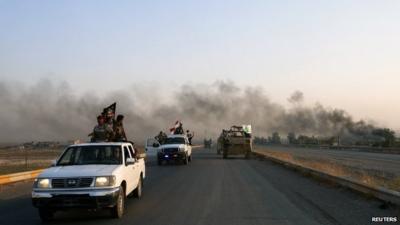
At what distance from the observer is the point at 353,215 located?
1210 cm

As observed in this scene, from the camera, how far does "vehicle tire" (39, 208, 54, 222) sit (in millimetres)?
11469

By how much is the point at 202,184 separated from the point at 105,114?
4.62 m

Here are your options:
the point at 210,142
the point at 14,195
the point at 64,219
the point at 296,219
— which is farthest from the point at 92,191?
the point at 210,142

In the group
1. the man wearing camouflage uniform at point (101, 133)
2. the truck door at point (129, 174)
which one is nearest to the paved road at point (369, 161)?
the man wearing camouflage uniform at point (101, 133)

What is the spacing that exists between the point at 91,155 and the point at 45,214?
209 centimetres

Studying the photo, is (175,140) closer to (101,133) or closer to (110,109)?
(110,109)

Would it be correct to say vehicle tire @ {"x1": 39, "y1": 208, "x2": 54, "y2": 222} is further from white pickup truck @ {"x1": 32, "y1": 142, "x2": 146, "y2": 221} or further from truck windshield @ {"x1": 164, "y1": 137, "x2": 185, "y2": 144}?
truck windshield @ {"x1": 164, "y1": 137, "x2": 185, "y2": 144}

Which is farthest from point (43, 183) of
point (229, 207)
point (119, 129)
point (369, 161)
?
point (369, 161)

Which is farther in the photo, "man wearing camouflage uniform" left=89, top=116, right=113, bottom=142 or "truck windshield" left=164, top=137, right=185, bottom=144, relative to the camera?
"truck windshield" left=164, top=137, right=185, bottom=144

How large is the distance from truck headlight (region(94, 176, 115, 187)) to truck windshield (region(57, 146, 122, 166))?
4.17 ft

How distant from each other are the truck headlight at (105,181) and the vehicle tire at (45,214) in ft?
3.72

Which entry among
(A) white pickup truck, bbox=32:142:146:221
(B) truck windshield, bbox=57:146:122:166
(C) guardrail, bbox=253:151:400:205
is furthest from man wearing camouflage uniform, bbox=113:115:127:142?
(C) guardrail, bbox=253:151:400:205

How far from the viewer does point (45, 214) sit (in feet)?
37.8

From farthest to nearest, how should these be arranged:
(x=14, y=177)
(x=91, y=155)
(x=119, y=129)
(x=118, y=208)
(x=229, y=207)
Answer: (x=14, y=177), (x=119, y=129), (x=229, y=207), (x=91, y=155), (x=118, y=208)
